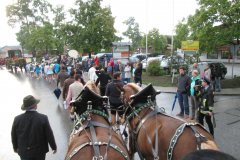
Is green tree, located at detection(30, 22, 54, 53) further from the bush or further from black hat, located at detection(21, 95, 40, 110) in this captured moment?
black hat, located at detection(21, 95, 40, 110)

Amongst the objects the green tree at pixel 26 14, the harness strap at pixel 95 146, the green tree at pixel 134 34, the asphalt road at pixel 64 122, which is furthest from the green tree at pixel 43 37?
the green tree at pixel 134 34

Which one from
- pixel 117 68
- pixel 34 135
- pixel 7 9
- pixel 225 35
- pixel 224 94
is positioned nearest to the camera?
pixel 34 135

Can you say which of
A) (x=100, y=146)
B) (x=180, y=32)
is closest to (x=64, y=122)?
(x=100, y=146)

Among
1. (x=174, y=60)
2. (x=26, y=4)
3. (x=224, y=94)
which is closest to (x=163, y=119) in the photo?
(x=224, y=94)

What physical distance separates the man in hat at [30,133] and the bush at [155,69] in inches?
585

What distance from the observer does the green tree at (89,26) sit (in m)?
20.9

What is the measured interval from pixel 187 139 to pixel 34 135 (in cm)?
248

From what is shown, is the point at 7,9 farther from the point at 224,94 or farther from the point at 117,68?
the point at 224,94

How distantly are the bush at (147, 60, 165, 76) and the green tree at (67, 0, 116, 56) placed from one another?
25.7ft

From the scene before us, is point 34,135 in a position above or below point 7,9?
below

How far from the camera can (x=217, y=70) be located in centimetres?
1083

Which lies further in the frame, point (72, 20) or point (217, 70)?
point (72, 20)

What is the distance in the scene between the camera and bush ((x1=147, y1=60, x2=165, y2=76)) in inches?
674

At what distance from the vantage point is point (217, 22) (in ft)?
41.0
